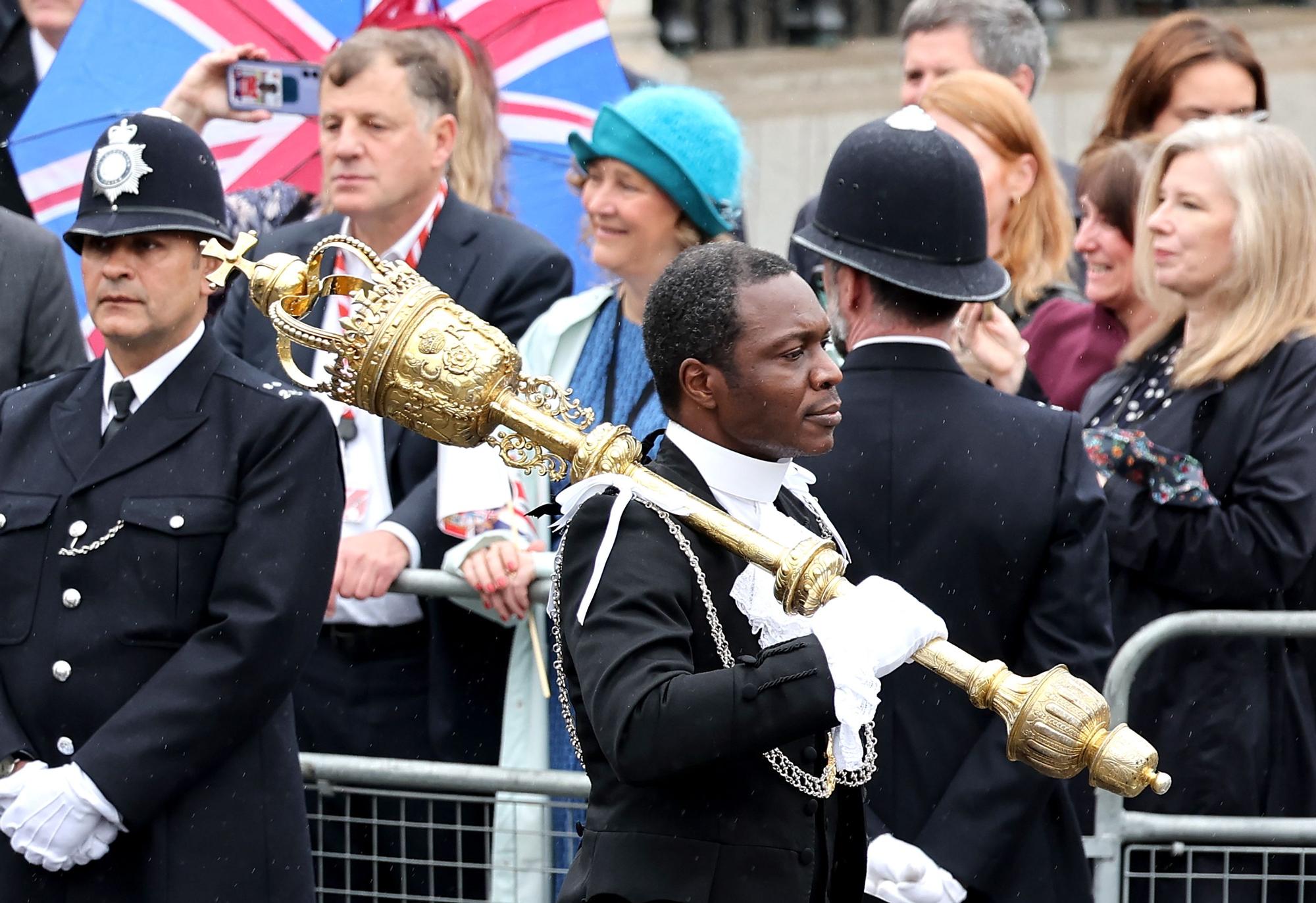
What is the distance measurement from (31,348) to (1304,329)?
3298 mm

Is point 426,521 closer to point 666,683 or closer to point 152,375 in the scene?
point 152,375

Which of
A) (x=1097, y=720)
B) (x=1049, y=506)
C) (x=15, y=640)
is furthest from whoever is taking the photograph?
(x=15, y=640)

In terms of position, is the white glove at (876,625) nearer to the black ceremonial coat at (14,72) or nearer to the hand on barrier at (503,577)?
the hand on barrier at (503,577)

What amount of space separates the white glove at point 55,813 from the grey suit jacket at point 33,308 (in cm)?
A: 183

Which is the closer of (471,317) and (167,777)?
(471,317)

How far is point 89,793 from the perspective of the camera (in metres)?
4.42

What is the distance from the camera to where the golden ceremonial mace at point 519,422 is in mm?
3287

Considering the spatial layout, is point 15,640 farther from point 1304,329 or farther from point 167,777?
point 1304,329

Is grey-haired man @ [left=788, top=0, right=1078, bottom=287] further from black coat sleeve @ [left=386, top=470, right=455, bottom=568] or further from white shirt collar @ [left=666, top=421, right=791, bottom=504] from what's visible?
white shirt collar @ [left=666, top=421, right=791, bottom=504]

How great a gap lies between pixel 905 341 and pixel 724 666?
1188 millimetres

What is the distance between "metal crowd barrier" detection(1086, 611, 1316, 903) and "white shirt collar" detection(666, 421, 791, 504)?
151 cm

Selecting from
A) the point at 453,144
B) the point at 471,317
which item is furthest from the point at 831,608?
the point at 453,144

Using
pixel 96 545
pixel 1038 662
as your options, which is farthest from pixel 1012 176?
pixel 96 545

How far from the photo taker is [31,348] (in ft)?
19.8
